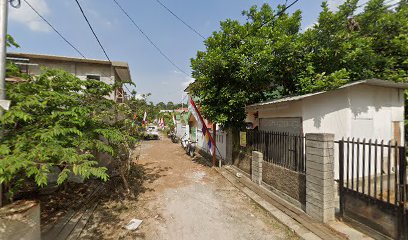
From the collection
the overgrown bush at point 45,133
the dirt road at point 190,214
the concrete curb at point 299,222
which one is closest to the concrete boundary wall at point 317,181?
the concrete curb at point 299,222

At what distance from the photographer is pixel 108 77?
10.6 metres

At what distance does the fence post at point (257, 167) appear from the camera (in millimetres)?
7262

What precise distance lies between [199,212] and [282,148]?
340 cm

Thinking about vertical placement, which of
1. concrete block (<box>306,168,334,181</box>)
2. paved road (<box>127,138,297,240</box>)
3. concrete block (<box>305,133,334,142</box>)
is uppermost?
concrete block (<box>305,133,334,142</box>)

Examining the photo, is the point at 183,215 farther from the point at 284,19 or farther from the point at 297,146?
the point at 284,19

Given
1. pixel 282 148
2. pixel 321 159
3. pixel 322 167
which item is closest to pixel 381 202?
pixel 322 167

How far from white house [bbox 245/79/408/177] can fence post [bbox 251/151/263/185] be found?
1525mm

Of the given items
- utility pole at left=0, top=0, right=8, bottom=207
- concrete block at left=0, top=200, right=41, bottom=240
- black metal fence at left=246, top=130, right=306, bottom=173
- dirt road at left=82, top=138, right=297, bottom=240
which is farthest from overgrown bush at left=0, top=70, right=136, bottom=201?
black metal fence at left=246, top=130, right=306, bottom=173

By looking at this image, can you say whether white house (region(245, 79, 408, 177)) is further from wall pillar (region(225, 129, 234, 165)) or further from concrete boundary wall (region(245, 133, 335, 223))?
wall pillar (region(225, 129, 234, 165))

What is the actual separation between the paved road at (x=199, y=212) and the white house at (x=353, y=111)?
10.3 ft

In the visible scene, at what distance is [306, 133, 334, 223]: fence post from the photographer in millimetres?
4488

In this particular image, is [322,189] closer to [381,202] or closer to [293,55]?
[381,202]

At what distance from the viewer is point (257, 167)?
733 centimetres

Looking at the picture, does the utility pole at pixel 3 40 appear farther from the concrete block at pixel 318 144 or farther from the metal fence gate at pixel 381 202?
the metal fence gate at pixel 381 202
